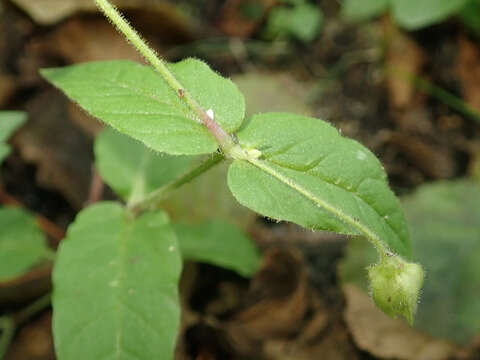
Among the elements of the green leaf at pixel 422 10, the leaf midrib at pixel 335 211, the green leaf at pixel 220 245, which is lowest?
the green leaf at pixel 220 245

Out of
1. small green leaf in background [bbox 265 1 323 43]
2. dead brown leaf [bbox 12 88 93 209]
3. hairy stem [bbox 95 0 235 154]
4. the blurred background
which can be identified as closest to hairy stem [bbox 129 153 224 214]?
hairy stem [bbox 95 0 235 154]

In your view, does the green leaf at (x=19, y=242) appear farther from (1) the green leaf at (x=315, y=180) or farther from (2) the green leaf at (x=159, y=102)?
(1) the green leaf at (x=315, y=180)

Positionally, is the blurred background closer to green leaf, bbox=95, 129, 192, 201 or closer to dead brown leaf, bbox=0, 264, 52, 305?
dead brown leaf, bbox=0, 264, 52, 305

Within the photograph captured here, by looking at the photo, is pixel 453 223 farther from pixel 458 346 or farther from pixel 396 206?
pixel 396 206

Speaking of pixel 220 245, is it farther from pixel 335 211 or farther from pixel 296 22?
pixel 296 22

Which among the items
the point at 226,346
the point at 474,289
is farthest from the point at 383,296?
the point at 474,289

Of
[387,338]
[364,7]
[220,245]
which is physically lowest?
[387,338]

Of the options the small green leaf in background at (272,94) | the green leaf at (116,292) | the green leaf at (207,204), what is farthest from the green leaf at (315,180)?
the small green leaf in background at (272,94)

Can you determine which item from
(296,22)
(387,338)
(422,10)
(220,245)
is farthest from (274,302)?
A: (296,22)
